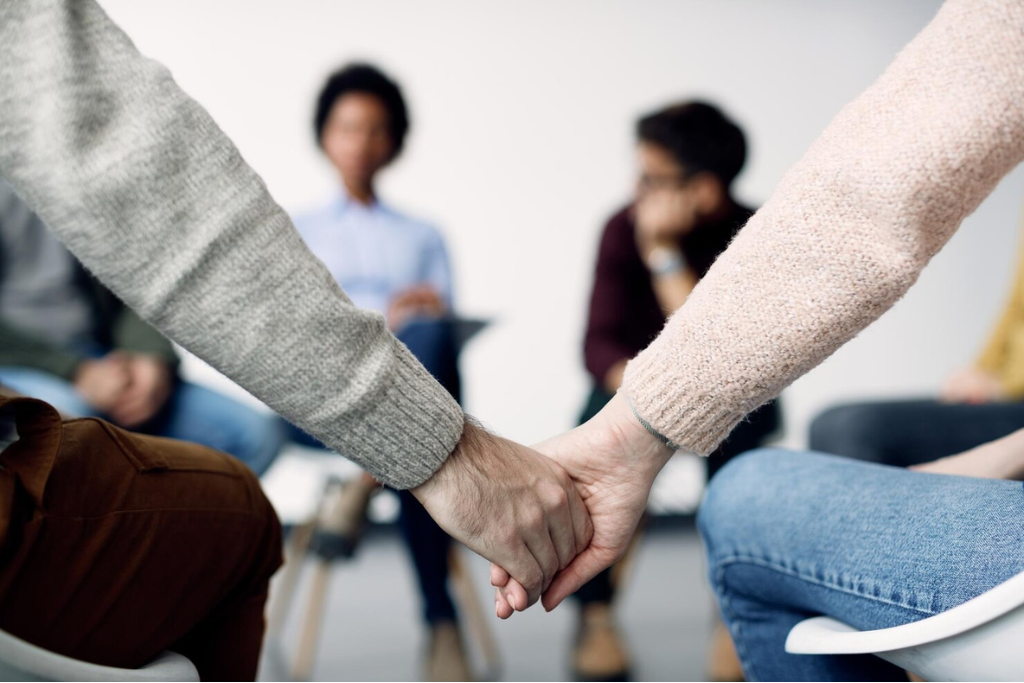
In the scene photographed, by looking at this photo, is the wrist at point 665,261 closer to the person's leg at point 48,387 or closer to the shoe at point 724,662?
the shoe at point 724,662

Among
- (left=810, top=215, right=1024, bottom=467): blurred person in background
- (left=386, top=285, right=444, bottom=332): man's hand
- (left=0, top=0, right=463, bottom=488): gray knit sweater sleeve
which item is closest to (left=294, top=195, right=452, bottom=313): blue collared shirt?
(left=386, top=285, right=444, bottom=332): man's hand

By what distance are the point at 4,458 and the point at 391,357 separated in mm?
262

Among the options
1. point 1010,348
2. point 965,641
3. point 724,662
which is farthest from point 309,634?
point 1010,348

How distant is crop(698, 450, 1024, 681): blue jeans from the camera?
55cm

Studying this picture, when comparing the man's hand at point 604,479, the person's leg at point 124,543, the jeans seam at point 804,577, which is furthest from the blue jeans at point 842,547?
the person's leg at point 124,543

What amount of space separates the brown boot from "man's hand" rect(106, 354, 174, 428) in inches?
41.7

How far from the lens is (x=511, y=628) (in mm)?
2033

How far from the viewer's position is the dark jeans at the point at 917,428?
1.06 m

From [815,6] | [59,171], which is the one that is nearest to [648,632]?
[59,171]

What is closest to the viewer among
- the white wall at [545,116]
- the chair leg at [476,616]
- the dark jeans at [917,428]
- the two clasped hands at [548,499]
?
the two clasped hands at [548,499]

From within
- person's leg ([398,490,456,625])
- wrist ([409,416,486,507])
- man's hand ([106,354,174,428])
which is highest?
wrist ([409,416,486,507])

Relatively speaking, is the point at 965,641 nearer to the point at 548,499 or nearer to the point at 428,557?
the point at 548,499

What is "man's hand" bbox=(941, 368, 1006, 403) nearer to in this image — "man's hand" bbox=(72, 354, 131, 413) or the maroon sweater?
the maroon sweater

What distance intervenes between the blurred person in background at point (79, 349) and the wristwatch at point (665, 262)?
110 cm
